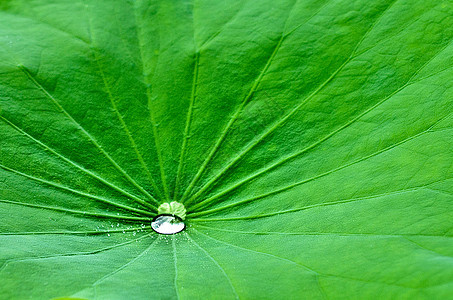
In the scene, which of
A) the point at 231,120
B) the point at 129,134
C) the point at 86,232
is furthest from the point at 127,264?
the point at 231,120

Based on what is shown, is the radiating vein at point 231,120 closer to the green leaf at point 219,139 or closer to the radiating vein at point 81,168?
the green leaf at point 219,139

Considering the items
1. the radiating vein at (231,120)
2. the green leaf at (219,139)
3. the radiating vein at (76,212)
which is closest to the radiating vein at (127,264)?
the green leaf at (219,139)

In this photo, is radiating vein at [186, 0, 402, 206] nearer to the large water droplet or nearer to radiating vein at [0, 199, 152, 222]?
the large water droplet

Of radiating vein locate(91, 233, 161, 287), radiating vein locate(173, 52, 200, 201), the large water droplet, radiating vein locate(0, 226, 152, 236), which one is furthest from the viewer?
radiating vein locate(173, 52, 200, 201)

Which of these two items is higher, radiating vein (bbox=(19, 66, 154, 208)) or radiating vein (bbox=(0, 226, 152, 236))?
radiating vein (bbox=(19, 66, 154, 208))

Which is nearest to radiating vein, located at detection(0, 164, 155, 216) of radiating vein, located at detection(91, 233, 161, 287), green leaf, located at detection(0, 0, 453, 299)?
green leaf, located at detection(0, 0, 453, 299)

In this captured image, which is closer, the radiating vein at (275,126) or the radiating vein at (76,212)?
the radiating vein at (76,212)

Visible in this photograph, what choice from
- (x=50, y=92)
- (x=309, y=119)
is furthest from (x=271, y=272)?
(x=50, y=92)

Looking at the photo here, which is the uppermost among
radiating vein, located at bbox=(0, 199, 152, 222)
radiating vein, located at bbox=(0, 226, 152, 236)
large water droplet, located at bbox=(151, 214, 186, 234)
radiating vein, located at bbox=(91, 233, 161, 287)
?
radiating vein, located at bbox=(0, 199, 152, 222)

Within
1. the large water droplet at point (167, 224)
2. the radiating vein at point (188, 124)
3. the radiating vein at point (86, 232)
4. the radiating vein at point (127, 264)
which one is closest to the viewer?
the radiating vein at point (127, 264)
